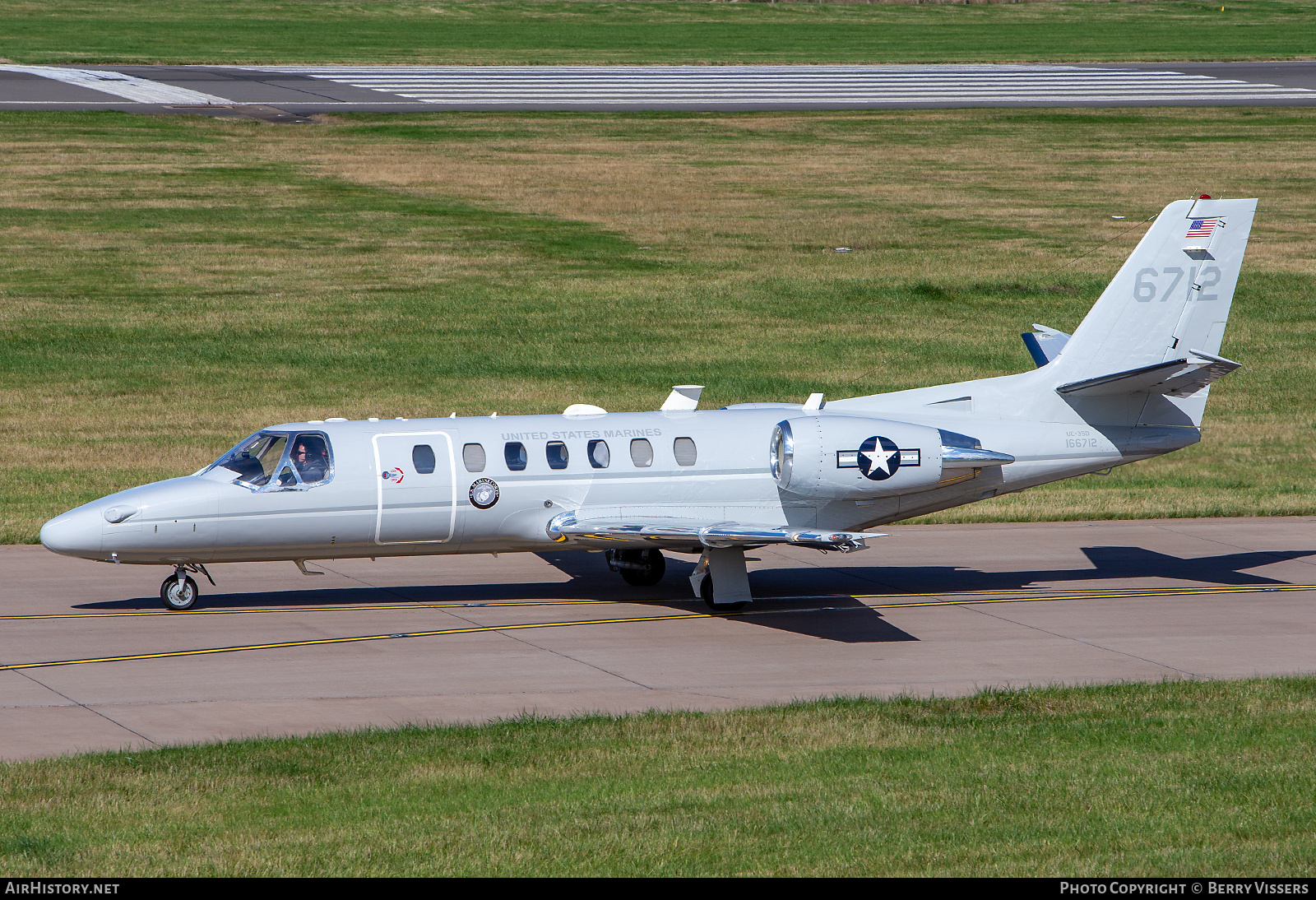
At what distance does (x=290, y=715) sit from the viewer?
54.6 ft

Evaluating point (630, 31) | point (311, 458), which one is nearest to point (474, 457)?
point (311, 458)

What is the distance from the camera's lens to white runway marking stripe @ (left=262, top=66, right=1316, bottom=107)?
2704 inches

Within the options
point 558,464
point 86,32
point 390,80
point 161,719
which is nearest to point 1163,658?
point 558,464

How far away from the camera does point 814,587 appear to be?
2311 cm

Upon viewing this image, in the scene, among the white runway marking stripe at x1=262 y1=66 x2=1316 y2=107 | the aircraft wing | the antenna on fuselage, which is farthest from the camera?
the white runway marking stripe at x1=262 y1=66 x2=1316 y2=107

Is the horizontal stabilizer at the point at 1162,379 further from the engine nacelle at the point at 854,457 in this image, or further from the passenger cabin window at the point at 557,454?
the passenger cabin window at the point at 557,454

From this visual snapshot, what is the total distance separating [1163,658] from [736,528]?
561 cm

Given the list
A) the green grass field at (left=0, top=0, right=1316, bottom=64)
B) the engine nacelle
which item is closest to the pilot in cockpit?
the engine nacelle

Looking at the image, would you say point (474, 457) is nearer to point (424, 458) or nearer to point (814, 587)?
point (424, 458)

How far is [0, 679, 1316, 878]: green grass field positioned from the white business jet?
4223 millimetres

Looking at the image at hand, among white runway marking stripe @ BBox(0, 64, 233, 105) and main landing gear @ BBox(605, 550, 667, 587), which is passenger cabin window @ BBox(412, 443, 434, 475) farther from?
white runway marking stripe @ BBox(0, 64, 233, 105)

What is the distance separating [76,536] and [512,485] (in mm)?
5654

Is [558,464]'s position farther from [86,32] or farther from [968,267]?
[86,32]

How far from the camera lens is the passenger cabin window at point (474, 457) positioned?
832 inches
